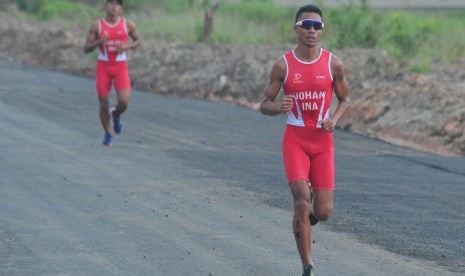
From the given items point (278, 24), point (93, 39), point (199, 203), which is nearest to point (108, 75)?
point (93, 39)

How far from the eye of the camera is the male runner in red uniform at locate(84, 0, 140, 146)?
18.2 m

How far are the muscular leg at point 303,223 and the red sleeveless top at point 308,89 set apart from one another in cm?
59

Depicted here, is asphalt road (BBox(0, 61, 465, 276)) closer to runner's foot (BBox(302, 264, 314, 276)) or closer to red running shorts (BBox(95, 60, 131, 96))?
runner's foot (BBox(302, 264, 314, 276))

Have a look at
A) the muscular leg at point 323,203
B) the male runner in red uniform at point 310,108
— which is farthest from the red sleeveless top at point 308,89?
the muscular leg at point 323,203

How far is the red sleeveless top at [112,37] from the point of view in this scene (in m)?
18.2

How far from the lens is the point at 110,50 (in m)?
18.4

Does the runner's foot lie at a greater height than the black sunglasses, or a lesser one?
lesser

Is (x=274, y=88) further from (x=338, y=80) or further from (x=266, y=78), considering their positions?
(x=266, y=78)

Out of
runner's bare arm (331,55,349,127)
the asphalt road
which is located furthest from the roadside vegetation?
runner's bare arm (331,55,349,127)

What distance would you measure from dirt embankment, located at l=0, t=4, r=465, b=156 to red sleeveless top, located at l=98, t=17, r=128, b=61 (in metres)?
4.84

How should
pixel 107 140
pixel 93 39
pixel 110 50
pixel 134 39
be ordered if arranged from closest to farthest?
1. pixel 107 140
2. pixel 93 39
3. pixel 110 50
4. pixel 134 39

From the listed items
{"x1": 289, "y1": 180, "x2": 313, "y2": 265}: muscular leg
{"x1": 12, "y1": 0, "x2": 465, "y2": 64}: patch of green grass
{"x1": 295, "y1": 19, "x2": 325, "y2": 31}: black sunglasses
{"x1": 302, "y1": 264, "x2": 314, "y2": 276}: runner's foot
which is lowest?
{"x1": 12, "y1": 0, "x2": 465, "y2": 64}: patch of green grass

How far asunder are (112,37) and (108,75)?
25.5 inches

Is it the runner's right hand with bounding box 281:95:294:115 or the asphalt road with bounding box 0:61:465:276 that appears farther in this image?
the asphalt road with bounding box 0:61:465:276
